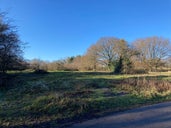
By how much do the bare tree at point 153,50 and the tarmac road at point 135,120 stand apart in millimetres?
28493

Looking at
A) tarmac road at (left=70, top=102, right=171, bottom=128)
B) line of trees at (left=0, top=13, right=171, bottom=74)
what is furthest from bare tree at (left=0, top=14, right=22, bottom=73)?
line of trees at (left=0, top=13, right=171, bottom=74)

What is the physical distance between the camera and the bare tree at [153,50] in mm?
33250

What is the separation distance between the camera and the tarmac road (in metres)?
4.86

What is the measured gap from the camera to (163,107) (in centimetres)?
695

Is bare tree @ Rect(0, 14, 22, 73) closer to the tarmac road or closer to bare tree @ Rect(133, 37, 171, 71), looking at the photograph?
the tarmac road

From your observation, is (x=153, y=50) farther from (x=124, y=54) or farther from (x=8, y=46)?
(x=8, y=46)

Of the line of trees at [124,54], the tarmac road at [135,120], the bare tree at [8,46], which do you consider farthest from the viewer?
the line of trees at [124,54]

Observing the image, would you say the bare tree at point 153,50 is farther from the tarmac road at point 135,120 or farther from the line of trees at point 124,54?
the tarmac road at point 135,120

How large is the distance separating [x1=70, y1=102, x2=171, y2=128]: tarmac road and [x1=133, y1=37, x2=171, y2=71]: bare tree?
2849cm

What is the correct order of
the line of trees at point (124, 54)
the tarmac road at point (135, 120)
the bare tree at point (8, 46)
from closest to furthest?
the tarmac road at point (135, 120), the bare tree at point (8, 46), the line of trees at point (124, 54)

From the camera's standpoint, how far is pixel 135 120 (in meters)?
5.29

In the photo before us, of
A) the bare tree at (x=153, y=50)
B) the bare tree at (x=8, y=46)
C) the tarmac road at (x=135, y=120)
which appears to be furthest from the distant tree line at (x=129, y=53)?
the tarmac road at (x=135, y=120)

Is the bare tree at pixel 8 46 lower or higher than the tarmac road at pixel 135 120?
higher

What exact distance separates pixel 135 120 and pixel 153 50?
3074 cm
